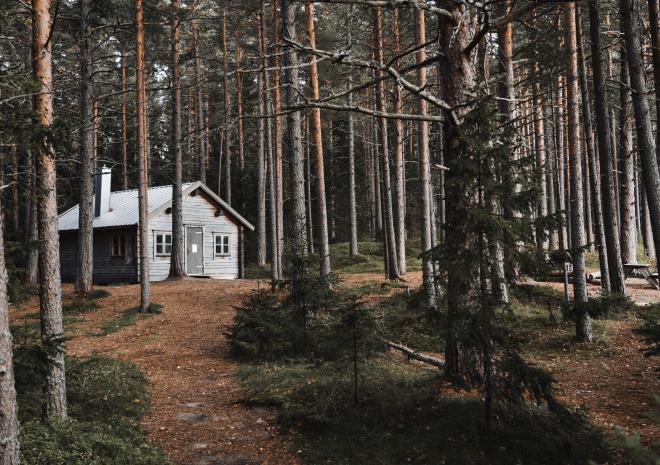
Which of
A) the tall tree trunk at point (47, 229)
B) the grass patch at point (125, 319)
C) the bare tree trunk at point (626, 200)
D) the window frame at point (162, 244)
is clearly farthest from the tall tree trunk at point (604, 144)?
the window frame at point (162, 244)

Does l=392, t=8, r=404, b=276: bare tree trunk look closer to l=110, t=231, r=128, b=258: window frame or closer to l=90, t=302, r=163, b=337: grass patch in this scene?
l=90, t=302, r=163, b=337: grass patch

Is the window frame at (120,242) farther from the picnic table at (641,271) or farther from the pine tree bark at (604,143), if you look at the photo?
the picnic table at (641,271)

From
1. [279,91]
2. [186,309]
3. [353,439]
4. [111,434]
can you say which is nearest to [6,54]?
[279,91]

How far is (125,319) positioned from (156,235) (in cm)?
1075

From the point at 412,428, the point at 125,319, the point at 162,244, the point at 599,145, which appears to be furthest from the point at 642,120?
the point at 162,244

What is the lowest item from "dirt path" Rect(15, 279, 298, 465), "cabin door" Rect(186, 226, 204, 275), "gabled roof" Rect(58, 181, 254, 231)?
"dirt path" Rect(15, 279, 298, 465)

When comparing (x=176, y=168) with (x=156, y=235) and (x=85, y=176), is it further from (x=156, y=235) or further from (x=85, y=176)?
(x=156, y=235)

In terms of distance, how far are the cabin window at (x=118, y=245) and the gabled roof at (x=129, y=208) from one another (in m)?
0.81

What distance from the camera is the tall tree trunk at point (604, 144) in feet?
40.4

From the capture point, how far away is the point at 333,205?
133 ft

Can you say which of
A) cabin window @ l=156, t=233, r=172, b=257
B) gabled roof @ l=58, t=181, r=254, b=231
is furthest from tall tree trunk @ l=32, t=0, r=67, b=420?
cabin window @ l=156, t=233, r=172, b=257

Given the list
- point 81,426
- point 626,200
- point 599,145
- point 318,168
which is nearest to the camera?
point 81,426

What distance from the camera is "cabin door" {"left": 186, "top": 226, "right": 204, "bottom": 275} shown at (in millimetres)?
27125

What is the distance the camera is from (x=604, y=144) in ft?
43.8
